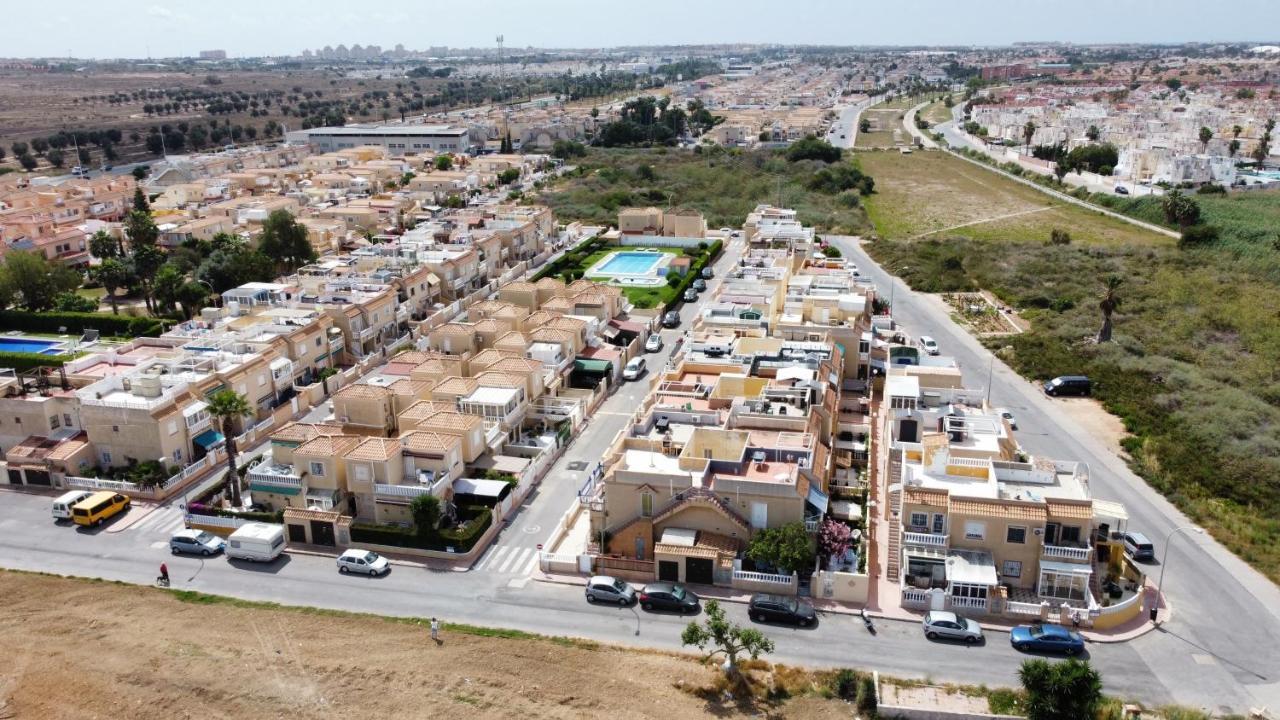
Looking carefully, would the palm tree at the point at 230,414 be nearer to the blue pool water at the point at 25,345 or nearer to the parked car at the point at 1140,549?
the blue pool water at the point at 25,345

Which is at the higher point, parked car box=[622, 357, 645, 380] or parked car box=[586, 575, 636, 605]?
parked car box=[622, 357, 645, 380]

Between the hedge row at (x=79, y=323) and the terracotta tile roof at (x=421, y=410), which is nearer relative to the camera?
the terracotta tile roof at (x=421, y=410)

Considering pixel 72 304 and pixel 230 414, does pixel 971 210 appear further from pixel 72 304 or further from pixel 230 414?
pixel 230 414

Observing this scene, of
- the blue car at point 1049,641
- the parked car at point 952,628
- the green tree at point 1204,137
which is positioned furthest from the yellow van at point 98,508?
the green tree at point 1204,137

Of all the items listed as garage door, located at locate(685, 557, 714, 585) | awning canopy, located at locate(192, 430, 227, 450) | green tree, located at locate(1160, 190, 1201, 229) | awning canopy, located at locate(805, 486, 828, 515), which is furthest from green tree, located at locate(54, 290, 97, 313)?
green tree, located at locate(1160, 190, 1201, 229)

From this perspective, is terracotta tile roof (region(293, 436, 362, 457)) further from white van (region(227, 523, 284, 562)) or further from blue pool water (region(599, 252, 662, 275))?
blue pool water (region(599, 252, 662, 275))
